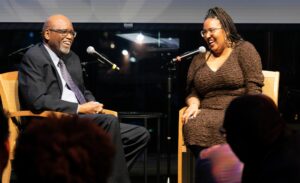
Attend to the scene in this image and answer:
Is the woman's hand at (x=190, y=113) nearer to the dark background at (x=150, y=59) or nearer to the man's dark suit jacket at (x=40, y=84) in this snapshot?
the man's dark suit jacket at (x=40, y=84)

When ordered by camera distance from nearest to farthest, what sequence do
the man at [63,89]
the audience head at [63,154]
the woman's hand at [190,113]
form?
1. the audience head at [63,154]
2. the man at [63,89]
3. the woman's hand at [190,113]

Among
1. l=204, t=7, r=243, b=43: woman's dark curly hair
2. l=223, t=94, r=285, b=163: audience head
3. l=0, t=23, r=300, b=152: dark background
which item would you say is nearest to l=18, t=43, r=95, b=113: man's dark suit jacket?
l=0, t=23, r=300, b=152: dark background

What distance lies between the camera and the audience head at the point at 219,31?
3.64m

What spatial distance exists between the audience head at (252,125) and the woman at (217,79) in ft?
5.93

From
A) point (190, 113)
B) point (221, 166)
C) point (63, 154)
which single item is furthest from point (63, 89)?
point (63, 154)

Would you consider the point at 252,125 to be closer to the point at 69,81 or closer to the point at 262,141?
the point at 262,141

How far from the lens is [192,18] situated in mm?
4586

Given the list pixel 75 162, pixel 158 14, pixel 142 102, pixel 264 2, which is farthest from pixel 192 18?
pixel 75 162

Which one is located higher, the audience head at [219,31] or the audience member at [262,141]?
the audience head at [219,31]

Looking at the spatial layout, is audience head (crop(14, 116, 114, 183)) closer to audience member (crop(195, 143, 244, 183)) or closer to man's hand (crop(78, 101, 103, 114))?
audience member (crop(195, 143, 244, 183))

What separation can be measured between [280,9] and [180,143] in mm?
1682

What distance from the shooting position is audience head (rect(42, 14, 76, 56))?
12.3 feet

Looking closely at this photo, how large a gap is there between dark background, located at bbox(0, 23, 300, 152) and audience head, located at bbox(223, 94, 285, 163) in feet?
9.82

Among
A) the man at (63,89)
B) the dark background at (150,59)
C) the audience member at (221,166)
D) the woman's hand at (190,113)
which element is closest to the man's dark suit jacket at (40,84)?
the man at (63,89)
